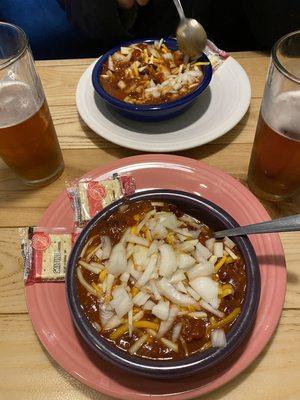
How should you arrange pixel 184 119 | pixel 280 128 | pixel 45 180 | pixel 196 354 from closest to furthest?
pixel 196 354, pixel 280 128, pixel 45 180, pixel 184 119

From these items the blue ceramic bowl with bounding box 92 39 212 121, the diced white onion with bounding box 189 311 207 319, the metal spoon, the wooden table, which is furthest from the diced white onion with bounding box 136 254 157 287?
the metal spoon

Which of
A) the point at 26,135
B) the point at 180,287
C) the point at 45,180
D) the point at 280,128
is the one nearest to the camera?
the point at 180,287

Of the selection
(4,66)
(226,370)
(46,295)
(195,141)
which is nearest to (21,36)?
(4,66)

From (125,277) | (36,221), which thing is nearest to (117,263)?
(125,277)

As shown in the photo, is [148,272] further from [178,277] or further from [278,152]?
[278,152]

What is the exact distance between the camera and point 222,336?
2.59ft

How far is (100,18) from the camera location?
1.90 m

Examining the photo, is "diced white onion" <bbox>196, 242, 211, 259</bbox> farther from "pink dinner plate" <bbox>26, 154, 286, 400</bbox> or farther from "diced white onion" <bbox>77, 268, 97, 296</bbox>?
"diced white onion" <bbox>77, 268, 97, 296</bbox>

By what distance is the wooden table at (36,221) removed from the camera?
846 millimetres

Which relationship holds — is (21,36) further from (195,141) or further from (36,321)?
(36,321)

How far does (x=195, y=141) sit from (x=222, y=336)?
644 mm

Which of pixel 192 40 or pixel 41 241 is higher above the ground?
pixel 192 40

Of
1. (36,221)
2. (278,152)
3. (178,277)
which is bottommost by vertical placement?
(36,221)

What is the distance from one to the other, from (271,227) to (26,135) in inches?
25.9
